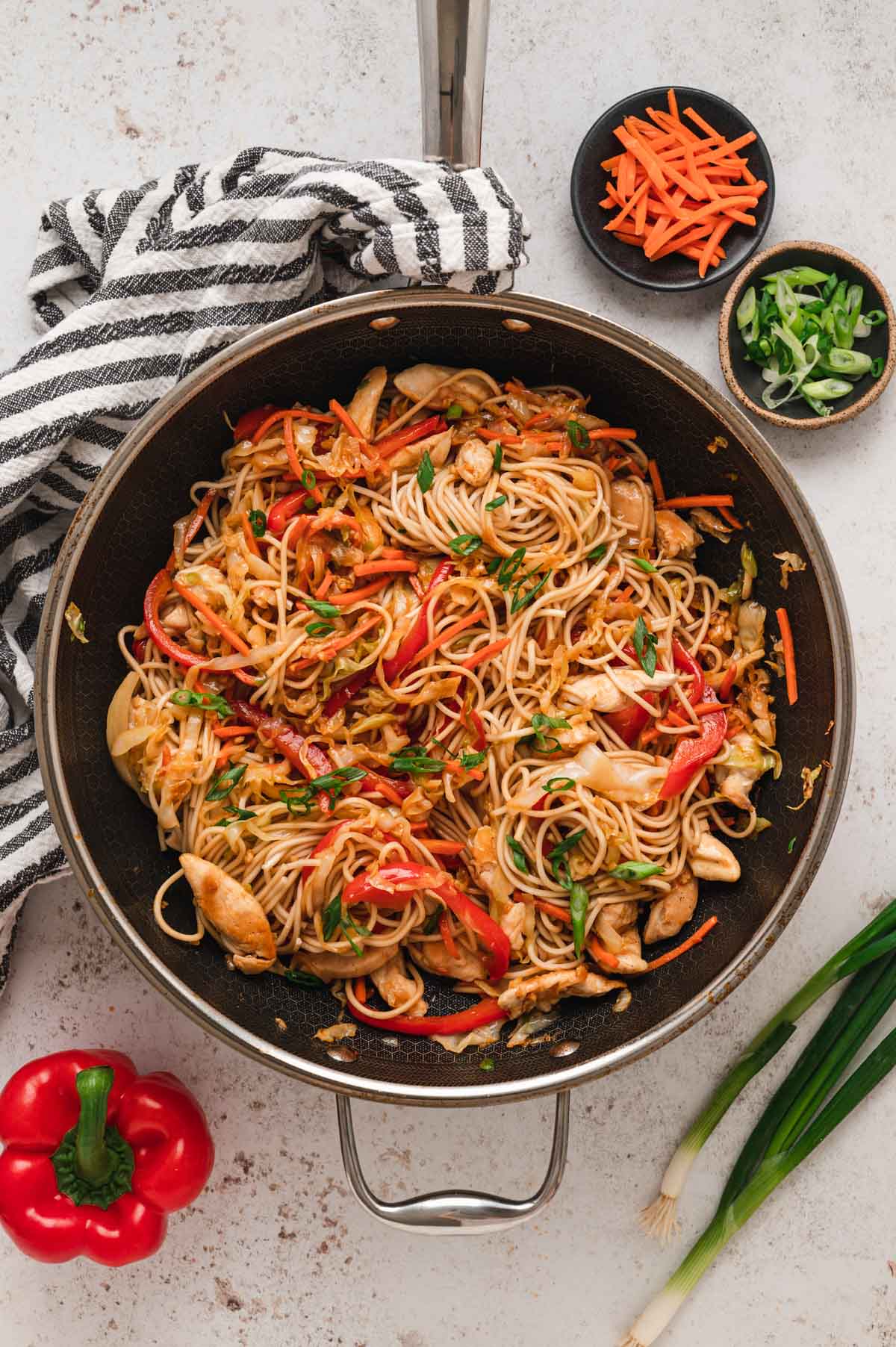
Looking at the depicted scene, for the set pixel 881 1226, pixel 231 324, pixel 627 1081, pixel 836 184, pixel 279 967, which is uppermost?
pixel 836 184

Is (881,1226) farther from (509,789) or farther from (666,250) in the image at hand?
(666,250)

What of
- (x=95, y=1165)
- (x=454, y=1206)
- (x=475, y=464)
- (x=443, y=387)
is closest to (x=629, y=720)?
(x=475, y=464)

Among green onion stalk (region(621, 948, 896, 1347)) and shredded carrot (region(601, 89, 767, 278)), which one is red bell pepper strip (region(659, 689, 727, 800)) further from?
shredded carrot (region(601, 89, 767, 278))

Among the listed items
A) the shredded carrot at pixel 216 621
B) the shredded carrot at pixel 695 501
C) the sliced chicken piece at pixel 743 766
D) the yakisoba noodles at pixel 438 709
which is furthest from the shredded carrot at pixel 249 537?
the sliced chicken piece at pixel 743 766

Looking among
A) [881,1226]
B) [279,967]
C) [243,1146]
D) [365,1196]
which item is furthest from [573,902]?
[881,1226]

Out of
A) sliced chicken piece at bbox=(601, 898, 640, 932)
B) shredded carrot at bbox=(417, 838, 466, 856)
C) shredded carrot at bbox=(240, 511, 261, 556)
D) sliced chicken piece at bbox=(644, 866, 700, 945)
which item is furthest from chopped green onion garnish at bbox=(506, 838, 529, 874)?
shredded carrot at bbox=(240, 511, 261, 556)

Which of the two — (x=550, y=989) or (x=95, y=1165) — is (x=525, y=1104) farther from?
(x=95, y=1165)

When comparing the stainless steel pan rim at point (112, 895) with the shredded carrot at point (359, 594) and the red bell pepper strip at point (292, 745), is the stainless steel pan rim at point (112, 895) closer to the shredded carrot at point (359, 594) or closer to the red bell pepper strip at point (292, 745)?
the red bell pepper strip at point (292, 745)
